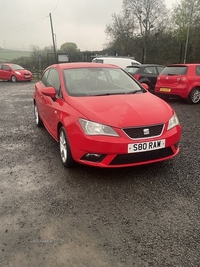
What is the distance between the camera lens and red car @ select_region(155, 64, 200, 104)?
28.7 ft

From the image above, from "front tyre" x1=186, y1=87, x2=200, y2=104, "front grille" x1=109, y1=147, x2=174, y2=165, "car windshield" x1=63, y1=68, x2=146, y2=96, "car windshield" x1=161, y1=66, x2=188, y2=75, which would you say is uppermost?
"car windshield" x1=63, y1=68, x2=146, y2=96

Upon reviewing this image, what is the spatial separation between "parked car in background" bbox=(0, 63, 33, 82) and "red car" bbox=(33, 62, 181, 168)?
17.2m

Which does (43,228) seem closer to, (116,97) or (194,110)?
(116,97)

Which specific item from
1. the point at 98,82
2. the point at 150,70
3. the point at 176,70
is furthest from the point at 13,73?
the point at 98,82

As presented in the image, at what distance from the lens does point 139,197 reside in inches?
118

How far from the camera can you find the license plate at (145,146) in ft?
10.4

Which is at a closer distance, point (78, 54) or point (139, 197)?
point (139, 197)

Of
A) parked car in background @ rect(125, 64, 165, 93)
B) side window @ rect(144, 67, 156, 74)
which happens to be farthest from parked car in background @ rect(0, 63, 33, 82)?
side window @ rect(144, 67, 156, 74)

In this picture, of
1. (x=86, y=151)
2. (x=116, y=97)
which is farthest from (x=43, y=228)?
(x=116, y=97)

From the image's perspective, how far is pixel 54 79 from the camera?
4844 mm

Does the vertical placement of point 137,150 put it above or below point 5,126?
above

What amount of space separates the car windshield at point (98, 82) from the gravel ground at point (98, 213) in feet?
4.08

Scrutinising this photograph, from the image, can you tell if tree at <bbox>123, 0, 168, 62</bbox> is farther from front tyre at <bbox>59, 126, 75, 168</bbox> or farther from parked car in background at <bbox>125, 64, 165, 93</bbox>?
front tyre at <bbox>59, 126, 75, 168</bbox>

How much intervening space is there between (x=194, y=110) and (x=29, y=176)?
631 cm
